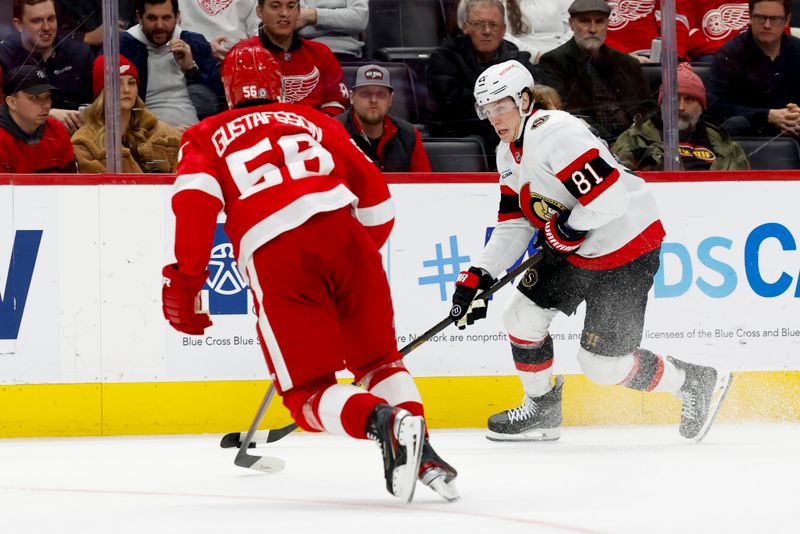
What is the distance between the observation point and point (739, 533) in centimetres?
234

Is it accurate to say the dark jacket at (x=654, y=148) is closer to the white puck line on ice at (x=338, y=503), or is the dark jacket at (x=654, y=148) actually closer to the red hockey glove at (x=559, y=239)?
the red hockey glove at (x=559, y=239)

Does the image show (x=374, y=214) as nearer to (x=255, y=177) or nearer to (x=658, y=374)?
(x=255, y=177)

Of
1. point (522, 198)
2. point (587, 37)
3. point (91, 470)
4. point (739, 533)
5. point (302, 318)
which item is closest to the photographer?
point (739, 533)

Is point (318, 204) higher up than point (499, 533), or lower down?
higher up

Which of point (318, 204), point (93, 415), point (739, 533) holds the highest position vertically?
point (318, 204)

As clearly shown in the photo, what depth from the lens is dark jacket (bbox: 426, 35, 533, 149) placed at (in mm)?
4902

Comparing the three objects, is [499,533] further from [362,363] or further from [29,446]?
[29,446]

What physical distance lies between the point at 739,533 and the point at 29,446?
2.76m

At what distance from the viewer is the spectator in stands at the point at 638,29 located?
4.94 meters

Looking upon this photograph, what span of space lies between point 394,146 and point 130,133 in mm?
1011

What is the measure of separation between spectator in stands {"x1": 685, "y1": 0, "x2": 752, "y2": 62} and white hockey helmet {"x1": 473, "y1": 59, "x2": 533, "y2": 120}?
137cm

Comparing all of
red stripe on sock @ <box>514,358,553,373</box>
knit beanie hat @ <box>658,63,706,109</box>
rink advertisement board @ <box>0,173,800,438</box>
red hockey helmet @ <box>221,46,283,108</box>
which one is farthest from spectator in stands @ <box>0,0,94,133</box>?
knit beanie hat @ <box>658,63,706,109</box>

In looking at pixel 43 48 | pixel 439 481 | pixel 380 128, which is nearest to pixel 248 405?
pixel 380 128

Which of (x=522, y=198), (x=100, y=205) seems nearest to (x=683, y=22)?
(x=522, y=198)
